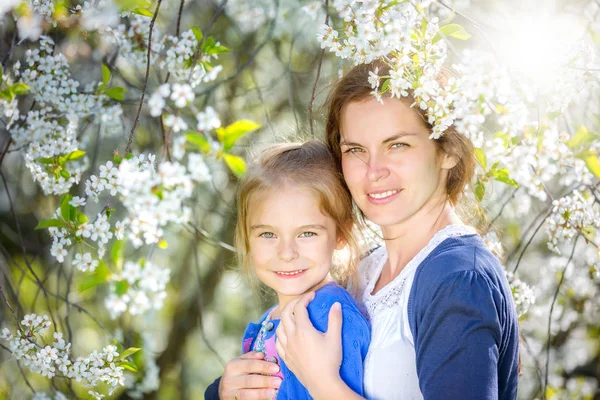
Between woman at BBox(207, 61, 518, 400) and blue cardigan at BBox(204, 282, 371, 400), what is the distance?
2 cm

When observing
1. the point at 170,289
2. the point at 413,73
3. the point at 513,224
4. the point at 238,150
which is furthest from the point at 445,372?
the point at 170,289

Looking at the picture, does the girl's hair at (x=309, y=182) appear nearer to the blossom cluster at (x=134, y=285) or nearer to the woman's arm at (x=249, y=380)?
the woman's arm at (x=249, y=380)

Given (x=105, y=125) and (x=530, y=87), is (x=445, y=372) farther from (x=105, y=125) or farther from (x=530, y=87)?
(x=105, y=125)

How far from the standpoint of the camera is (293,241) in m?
1.65

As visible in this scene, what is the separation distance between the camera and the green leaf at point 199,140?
95cm

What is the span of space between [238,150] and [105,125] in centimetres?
59

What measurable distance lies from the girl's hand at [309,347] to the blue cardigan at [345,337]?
0.02 meters

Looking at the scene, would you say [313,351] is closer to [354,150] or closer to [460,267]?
[460,267]

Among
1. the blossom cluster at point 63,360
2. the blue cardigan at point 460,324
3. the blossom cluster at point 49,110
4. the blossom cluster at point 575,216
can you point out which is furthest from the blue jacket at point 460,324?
the blossom cluster at point 49,110

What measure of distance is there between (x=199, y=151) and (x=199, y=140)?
141cm

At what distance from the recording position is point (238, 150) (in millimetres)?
3115

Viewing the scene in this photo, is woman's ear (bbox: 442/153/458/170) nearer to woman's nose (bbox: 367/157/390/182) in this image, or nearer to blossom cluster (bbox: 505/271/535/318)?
woman's nose (bbox: 367/157/390/182)

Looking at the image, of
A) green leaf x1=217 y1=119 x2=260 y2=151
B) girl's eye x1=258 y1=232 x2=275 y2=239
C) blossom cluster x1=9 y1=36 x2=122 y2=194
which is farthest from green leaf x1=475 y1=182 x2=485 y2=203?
blossom cluster x1=9 y1=36 x2=122 y2=194

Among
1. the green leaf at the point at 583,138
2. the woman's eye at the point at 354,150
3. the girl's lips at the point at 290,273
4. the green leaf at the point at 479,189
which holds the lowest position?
the green leaf at the point at 583,138
